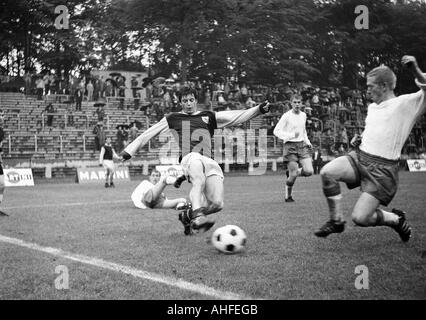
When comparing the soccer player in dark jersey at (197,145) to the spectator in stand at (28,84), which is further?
the spectator in stand at (28,84)

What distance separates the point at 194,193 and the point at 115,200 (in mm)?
7193

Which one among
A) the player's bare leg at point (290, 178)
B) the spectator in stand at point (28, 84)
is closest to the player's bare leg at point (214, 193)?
the player's bare leg at point (290, 178)

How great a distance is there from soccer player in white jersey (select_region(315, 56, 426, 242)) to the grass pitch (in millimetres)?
408

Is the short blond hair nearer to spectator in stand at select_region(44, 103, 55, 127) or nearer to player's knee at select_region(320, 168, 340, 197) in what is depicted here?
player's knee at select_region(320, 168, 340, 197)

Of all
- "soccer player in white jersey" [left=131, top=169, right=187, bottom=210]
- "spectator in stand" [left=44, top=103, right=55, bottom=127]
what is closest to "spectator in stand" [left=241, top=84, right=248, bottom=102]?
"spectator in stand" [left=44, top=103, right=55, bottom=127]

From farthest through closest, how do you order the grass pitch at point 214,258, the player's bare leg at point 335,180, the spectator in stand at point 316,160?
the spectator in stand at point 316,160
the player's bare leg at point 335,180
the grass pitch at point 214,258

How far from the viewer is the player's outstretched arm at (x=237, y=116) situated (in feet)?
24.7

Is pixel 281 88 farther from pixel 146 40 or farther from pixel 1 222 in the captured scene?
pixel 1 222

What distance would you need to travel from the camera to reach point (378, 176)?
640 centimetres

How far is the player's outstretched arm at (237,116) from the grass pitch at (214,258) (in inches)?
64.6

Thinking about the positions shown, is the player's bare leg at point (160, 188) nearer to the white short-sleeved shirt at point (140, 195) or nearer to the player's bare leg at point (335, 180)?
the white short-sleeved shirt at point (140, 195)

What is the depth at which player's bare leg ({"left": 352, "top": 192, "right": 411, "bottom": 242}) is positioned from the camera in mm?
6328

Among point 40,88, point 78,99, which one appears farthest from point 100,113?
point 40,88
